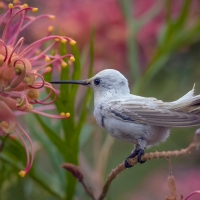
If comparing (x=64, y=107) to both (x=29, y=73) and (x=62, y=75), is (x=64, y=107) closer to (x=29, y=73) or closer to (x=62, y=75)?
(x=62, y=75)

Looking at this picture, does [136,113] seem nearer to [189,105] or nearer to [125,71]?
[189,105]

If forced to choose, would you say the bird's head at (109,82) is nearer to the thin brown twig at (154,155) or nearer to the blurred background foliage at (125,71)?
the thin brown twig at (154,155)

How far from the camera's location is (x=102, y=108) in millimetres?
1267

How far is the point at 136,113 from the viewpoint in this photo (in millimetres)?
1224

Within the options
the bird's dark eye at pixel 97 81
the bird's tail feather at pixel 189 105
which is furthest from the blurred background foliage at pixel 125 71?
the bird's tail feather at pixel 189 105

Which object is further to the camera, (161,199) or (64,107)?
(161,199)

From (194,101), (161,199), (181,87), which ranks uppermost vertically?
(181,87)

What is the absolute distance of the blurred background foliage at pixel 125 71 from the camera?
1.73 meters

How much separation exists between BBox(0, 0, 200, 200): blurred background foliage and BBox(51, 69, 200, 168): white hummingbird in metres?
0.32

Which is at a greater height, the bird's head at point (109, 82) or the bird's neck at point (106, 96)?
the bird's head at point (109, 82)

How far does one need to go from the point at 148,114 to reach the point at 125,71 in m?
1.14

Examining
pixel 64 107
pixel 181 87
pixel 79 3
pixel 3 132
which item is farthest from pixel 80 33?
pixel 3 132

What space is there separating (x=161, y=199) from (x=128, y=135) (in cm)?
98

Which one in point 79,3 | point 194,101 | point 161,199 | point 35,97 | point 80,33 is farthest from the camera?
point 79,3
